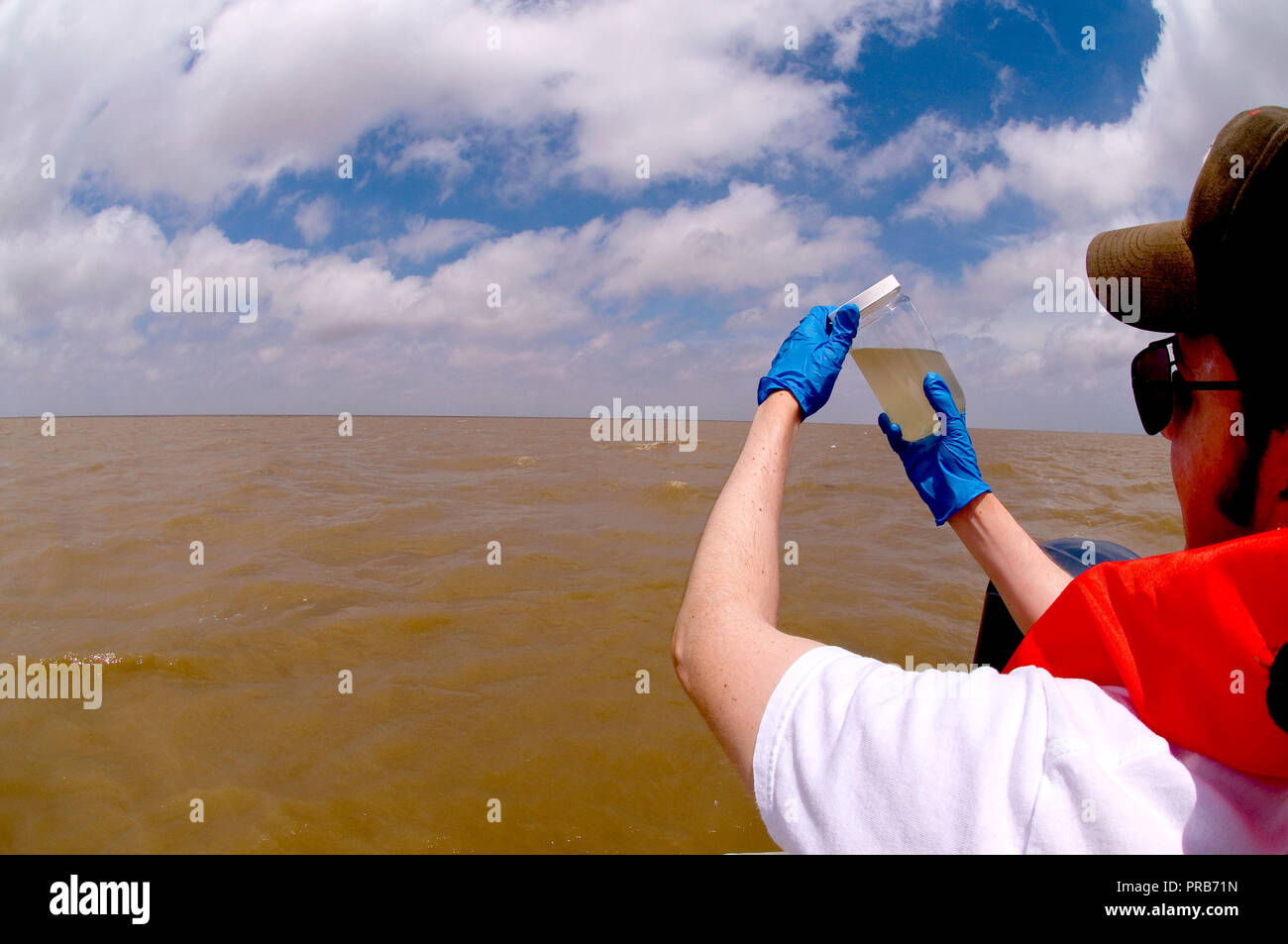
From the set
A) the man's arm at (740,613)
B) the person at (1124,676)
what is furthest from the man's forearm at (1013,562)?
the man's arm at (740,613)

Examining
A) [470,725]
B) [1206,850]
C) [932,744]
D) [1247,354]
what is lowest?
[470,725]

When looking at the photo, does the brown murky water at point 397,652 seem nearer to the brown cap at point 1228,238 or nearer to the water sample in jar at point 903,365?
the water sample in jar at point 903,365

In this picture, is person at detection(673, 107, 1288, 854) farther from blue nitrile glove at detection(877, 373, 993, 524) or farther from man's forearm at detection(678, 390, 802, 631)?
blue nitrile glove at detection(877, 373, 993, 524)

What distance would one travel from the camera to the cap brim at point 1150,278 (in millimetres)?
1085

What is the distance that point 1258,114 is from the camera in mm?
942

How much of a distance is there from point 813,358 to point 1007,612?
1.76 metres

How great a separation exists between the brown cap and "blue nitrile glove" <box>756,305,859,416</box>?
0.64 metres

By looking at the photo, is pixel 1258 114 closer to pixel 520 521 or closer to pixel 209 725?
pixel 209 725

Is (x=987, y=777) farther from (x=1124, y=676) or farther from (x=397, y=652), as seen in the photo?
(x=397, y=652)

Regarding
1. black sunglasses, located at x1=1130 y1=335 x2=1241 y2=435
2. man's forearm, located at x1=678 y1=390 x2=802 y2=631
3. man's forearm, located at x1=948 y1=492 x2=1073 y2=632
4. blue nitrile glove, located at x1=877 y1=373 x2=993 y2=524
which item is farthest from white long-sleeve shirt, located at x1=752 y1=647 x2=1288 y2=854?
blue nitrile glove, located at x1=877 y1=373 x2=993 y2=524

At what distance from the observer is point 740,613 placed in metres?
1.03

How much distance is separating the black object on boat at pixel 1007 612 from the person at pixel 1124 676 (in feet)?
5.46

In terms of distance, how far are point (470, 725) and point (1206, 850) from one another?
322cm
